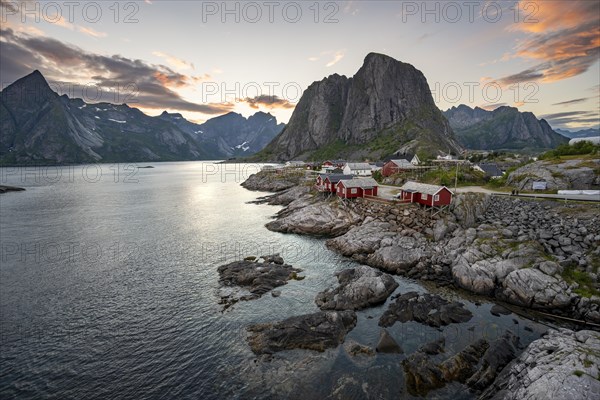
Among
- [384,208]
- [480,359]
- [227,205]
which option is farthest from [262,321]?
[227,205]

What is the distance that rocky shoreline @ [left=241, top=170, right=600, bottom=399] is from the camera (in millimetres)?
19781

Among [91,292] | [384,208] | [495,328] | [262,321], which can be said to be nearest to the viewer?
[495,328]

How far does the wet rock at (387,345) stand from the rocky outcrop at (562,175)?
47.7 meters

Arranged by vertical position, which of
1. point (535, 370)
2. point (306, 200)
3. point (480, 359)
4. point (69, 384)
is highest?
point (306, 200)

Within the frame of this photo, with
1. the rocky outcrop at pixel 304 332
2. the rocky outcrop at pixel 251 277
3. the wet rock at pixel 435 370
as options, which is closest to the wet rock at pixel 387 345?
the wet rock at pixel 435 370

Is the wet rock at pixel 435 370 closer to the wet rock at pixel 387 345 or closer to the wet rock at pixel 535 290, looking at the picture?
the wet rock at pixel 387 345

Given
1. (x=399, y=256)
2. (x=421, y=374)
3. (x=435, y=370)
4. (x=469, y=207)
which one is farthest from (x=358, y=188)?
(x=421, y=374)

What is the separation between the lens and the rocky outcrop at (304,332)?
76.3 feet

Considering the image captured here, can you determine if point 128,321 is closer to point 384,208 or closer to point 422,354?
point 422,354

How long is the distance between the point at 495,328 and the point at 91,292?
43686mm

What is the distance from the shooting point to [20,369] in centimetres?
2155

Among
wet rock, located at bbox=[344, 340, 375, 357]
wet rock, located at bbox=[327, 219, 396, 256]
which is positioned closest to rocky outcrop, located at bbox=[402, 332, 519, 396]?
wet rock, located at bbox=[344, 340, 375, 357]

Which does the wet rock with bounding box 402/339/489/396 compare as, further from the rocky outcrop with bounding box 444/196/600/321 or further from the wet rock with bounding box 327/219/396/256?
the wet rock with bounding box 327/219/396/256

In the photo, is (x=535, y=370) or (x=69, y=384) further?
(x=69, y=384)
